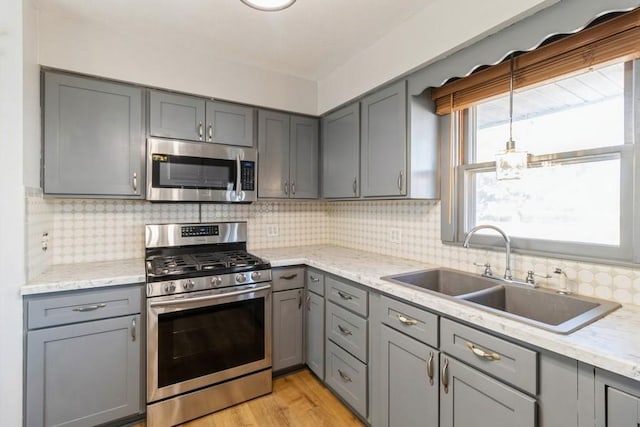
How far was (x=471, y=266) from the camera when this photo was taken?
1.84 metres

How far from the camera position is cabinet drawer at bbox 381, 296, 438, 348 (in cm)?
136

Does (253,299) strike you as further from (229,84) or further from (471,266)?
(229,84)

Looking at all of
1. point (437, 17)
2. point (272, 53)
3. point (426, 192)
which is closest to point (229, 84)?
point (272, 53)

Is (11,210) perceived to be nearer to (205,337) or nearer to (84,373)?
(84,373)

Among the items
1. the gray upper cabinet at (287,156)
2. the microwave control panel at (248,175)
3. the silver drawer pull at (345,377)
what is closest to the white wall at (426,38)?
the gray upper cabinet at (287,156)

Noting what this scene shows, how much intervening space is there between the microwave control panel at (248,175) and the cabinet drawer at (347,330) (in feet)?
3.66

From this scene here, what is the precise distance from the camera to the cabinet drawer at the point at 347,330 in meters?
1.79

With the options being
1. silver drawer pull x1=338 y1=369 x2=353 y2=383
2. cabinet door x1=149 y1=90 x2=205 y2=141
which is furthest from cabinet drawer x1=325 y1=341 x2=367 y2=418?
cabinet door x1=149 y1=90 x2=205 y2=141

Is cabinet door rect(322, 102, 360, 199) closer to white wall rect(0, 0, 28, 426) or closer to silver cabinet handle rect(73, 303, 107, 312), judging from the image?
silver cabinet handle rect(73, 303, 107, 312)

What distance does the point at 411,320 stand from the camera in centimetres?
146

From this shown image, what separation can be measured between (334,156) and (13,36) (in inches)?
79.7

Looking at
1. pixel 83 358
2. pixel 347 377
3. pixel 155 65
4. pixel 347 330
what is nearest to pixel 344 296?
pixel 347 330

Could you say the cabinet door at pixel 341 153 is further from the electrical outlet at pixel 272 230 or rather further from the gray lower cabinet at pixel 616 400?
the gray lower cabinet at pixel 616 400

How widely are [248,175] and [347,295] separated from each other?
1223 millimetres
